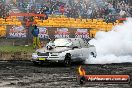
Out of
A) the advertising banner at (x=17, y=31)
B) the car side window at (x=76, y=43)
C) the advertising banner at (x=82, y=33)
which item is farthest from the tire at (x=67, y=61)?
the advertising banner at (x=82, y=33)

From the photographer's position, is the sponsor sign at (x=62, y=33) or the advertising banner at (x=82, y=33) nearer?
the sponsor sign at (x=62, y=33)

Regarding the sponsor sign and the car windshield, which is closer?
the car windshield

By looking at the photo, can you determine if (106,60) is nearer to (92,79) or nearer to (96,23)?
(96,23)

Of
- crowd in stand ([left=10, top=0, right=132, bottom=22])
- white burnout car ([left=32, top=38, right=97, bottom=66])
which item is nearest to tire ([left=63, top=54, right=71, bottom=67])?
white burnout car ([left=32, top=38, right=97, bottom=66])

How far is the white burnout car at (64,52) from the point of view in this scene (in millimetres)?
22203

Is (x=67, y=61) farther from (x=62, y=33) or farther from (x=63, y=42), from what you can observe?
(x=62, y=33)

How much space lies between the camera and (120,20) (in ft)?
120

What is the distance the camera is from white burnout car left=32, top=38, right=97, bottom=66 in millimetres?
22203

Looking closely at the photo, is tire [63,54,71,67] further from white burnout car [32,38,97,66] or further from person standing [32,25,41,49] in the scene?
person standing [32,25,41,49]

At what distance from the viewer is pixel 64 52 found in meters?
22.5

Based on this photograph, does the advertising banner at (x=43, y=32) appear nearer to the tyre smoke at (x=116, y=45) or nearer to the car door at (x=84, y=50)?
the tyre smoke at (x=116, y=45)

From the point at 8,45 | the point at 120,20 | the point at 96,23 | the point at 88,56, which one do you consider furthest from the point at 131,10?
the point at 88,56

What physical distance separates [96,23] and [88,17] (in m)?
1.91

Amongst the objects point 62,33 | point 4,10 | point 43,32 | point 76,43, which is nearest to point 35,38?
point 43,32
